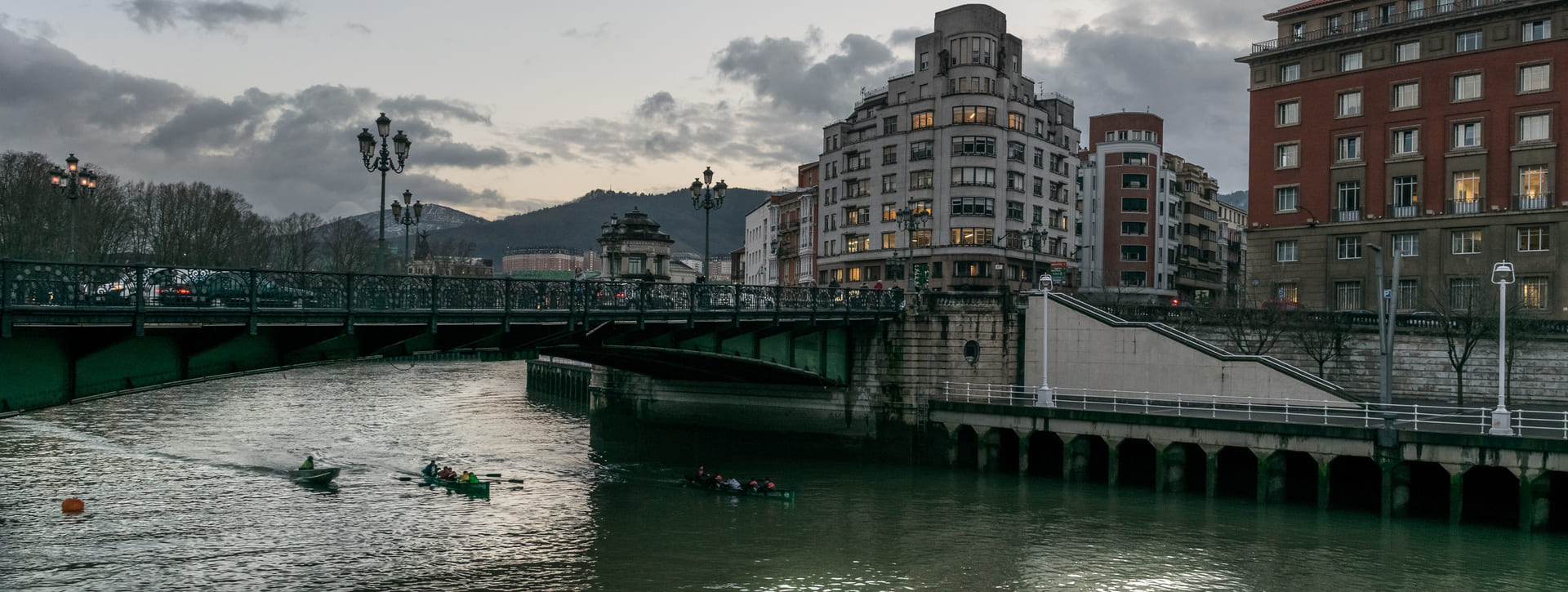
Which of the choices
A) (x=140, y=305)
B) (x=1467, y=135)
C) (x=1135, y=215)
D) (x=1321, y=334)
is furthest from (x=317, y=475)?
(x=1135, y=215)

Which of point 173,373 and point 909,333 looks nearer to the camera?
point 173,373

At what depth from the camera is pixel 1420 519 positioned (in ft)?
118

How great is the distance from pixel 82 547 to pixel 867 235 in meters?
72.6

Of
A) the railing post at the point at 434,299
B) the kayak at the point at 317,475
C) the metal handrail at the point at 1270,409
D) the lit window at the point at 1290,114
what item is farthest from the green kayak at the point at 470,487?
the lit window at the point at 1290,114

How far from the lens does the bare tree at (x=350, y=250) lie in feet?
421

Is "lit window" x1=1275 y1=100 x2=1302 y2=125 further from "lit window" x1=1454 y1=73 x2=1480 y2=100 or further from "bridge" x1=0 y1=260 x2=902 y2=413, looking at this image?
"bridge" x1=0 y1=260 x2=902 y2=413

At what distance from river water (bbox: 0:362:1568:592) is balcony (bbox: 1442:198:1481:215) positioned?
37.9m

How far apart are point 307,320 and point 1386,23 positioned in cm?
6807

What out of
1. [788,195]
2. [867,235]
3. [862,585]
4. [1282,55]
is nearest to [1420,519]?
[862,585]

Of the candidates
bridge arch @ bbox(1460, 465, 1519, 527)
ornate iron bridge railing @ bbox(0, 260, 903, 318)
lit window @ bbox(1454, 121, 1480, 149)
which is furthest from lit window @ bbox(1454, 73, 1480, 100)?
ornate iron bridge railing @ bbox(0, 260, 903, 318)

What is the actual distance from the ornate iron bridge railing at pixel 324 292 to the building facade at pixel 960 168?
4804cm

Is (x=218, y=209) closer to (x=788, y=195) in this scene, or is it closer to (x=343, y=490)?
(x=788, y=195)

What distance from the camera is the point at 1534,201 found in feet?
208

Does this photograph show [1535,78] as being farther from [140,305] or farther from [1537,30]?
[140,305]
